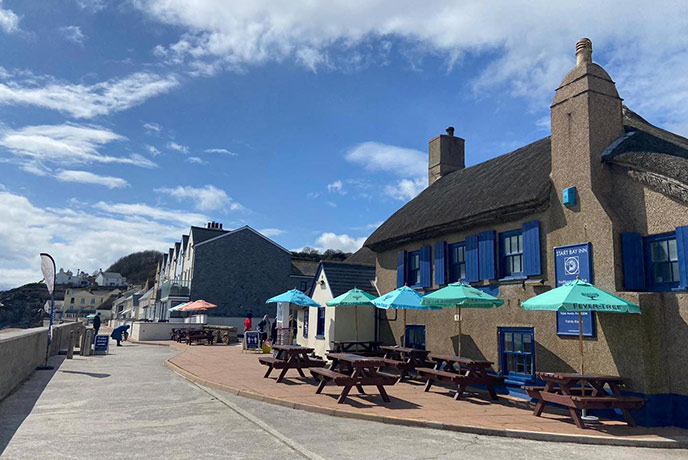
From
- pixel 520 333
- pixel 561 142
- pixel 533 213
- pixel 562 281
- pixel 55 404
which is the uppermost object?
pixel 561 142

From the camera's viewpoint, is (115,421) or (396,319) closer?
(115,421)

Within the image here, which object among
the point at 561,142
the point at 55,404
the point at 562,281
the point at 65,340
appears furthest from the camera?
the point at 65,340

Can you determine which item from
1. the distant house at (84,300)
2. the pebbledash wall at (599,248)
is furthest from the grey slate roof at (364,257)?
the distant house at (84,300)

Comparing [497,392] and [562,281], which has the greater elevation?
[562,281]

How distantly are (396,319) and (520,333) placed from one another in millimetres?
5339

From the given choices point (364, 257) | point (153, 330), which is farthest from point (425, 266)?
point (153, 330)

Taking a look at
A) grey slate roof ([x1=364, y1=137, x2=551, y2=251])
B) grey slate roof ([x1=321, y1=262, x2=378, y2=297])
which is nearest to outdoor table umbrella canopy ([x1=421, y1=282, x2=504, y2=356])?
grey slate roof ([x1=364, y1=137, x2=551, y2=251])

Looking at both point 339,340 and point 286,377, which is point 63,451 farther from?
point 339,340

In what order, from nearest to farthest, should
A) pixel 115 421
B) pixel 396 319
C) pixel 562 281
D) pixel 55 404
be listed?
pixel 115 421 < pixel 55 404 < pixel 562 281 < pixel 396 319

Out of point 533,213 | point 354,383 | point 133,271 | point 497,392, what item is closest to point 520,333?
point 497,392

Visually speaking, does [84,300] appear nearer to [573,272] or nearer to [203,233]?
[203,233]

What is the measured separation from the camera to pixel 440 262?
1452 cm

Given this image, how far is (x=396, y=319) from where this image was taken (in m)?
16.3

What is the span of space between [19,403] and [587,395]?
10.8 metres
